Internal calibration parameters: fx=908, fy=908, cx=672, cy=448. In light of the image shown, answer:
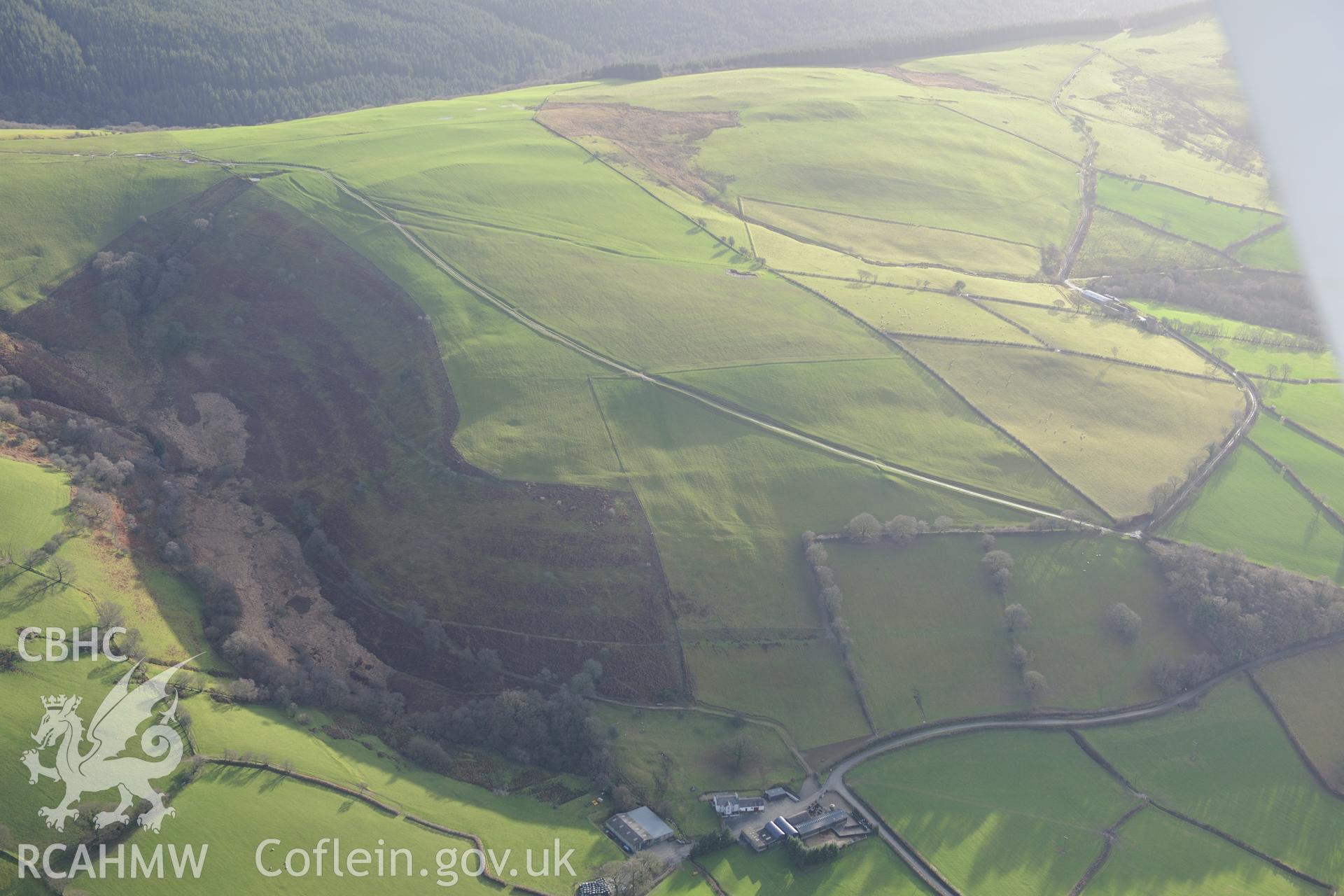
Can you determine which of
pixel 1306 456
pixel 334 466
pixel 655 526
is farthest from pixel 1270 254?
pixel 334 466

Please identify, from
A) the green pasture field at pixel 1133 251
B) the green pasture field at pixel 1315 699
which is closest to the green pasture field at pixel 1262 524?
the green pasture field at pixel 1315 699

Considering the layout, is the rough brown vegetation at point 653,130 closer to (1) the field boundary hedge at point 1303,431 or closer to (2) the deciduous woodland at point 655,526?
(2) the deciduous woodland at point 655,526

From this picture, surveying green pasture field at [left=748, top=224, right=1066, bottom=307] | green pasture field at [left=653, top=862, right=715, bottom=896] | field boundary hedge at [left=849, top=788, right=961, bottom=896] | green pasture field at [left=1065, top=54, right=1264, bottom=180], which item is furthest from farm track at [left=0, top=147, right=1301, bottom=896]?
green pasture field at [left=1065, top=54, right=1264, bottom=180]

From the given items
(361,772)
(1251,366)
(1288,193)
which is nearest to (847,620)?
(361,772)

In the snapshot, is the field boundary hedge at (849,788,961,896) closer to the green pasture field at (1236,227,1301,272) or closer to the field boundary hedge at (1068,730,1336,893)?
the field boundary hedge at (1068,730,1336,893)

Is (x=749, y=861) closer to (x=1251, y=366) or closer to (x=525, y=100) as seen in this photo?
(x=1251, y=366)

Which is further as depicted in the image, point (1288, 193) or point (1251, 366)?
point (1251, 366)
